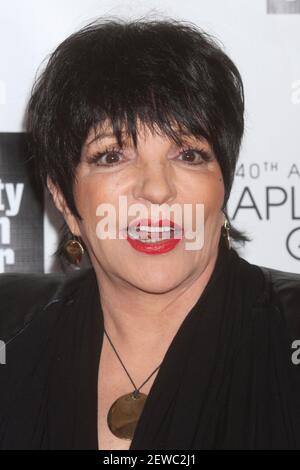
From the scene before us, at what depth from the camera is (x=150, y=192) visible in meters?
1.36

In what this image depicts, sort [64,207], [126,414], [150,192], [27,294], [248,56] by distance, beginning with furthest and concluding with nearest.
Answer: [248,56]
[27,294]
[64,207]
[126,414]
[150,192]

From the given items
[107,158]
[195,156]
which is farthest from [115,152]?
[195,156]

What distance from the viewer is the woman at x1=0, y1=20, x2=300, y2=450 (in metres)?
1.39

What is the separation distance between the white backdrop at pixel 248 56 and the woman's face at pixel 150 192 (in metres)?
0.45

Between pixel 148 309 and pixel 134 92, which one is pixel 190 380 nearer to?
pixel 148 309

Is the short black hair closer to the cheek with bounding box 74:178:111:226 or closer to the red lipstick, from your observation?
the cheek with bounding box 74:178:111:226

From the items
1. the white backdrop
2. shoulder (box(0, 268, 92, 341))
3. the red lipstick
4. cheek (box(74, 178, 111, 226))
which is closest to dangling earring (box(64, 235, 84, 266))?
shoulder (box(0, 268, 92, 341))

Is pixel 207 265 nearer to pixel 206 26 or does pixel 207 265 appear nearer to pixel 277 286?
pixel 277 286

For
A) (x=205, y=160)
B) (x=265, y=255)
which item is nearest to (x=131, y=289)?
(x=205, y=160)

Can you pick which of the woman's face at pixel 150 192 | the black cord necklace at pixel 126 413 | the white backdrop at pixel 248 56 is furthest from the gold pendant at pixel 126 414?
the white backdrop at pixel 248 56

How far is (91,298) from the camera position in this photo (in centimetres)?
162

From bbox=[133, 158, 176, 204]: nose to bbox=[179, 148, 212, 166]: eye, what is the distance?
48 millimetres

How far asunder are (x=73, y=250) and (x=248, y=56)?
0.59 meters
